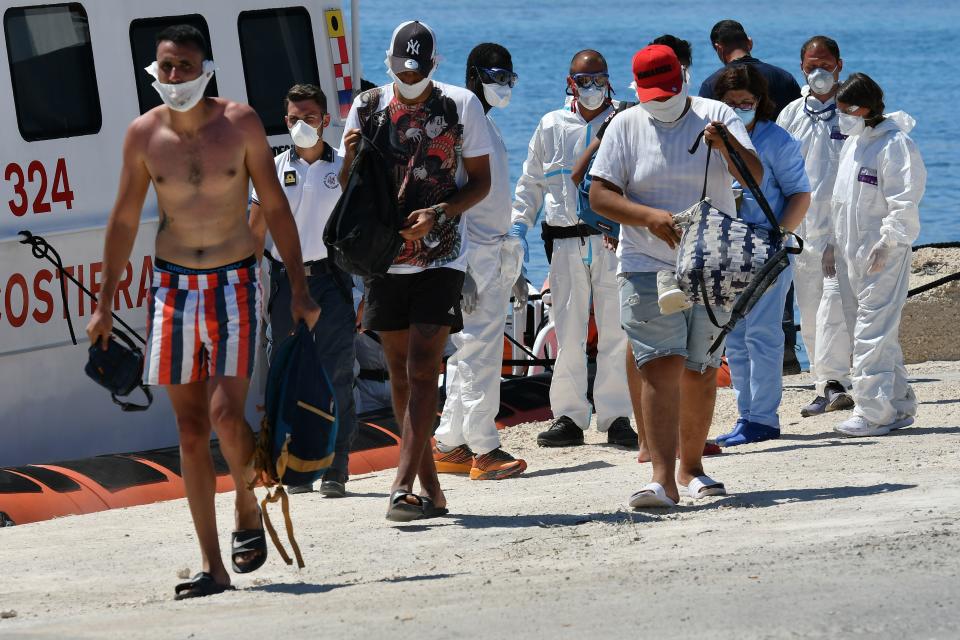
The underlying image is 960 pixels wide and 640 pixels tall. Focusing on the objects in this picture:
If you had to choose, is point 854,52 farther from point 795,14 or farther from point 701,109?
point 701,109

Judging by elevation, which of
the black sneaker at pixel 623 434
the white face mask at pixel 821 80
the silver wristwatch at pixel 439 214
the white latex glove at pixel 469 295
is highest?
the white face mask at pixel 821 80

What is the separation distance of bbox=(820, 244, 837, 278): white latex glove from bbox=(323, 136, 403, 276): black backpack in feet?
11.7

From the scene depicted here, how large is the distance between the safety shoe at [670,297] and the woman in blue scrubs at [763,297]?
4.72 feet

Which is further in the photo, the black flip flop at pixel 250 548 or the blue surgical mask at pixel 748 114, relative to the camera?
the blue surgical mask at pixel 748 114

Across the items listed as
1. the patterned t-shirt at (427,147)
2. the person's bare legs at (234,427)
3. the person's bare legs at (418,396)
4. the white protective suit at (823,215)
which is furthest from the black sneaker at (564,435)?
the person's bare legs at (234,427)

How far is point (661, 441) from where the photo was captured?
634 cm

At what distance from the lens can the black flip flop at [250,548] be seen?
5.50m

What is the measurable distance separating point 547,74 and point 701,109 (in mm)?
51162

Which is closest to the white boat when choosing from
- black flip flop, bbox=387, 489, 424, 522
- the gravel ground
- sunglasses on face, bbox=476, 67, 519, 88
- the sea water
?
the gravel ground

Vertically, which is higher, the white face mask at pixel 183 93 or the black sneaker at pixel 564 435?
the white face mask at pixel 183 93

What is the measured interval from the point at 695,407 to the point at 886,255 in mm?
1954

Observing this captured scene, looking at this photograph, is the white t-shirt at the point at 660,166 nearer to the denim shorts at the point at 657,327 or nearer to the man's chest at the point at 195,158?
the denim shorts at the point at 657,327

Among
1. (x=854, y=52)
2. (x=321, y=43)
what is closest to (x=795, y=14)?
(x=854, y=52)

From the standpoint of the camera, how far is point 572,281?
8508mm
